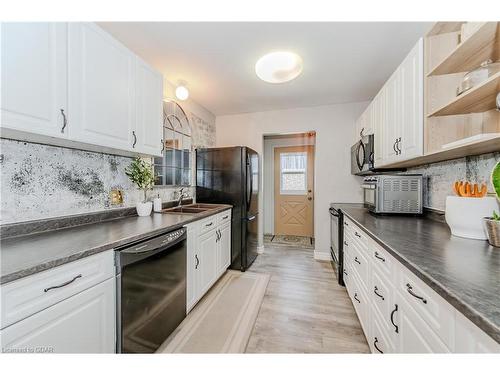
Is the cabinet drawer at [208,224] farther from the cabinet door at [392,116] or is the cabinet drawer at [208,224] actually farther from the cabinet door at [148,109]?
the cabinet door at [392,116]

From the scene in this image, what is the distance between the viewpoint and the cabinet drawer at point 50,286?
71 centimetres

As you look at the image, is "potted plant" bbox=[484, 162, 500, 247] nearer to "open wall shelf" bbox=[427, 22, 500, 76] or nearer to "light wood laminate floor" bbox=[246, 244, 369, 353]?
"open wall shelf" bbox=[427, 22, 500, 76]

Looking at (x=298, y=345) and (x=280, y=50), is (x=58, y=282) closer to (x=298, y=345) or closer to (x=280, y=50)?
(x=298, y=345)

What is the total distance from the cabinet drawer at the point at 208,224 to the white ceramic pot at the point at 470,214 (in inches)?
74.4

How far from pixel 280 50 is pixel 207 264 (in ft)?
7.45

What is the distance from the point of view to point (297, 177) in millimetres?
4613

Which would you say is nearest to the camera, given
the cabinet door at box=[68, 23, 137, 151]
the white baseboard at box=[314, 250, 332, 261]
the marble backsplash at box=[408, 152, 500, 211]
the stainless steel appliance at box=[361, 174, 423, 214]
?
the cabinet door at box=[68, 23, 137, 151]

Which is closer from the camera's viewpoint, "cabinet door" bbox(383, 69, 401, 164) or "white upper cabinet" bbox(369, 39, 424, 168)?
"white upper cabinet" bbox(369, 39, 424, 168)

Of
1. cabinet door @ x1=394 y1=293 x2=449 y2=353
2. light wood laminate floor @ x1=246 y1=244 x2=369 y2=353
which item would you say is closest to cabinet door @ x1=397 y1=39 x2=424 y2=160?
cabinet door @ x1=394 y1=293 x2=449 y2=353

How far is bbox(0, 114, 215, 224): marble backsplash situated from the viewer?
3.77 feet

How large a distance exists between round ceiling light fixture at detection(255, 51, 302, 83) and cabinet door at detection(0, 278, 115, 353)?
2334 millimetres

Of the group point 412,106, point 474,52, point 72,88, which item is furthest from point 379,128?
point 72,88

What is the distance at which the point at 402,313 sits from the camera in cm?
94
